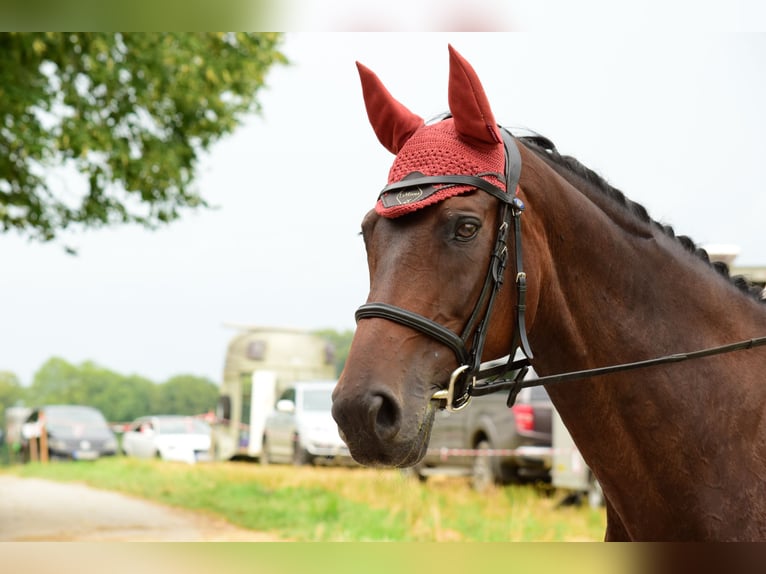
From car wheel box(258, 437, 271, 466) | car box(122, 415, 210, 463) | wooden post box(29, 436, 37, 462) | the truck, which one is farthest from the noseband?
wooden post box(29, 436, 37, 462)

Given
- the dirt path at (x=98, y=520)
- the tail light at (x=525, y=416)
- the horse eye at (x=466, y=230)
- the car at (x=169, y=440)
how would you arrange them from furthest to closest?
the car at (x=169, y=440) → the tail light at (x=525, y=416) → the dirt path at (x=98, y=520) → the horse eye at (x=466, y=230)

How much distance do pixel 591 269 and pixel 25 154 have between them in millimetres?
8066

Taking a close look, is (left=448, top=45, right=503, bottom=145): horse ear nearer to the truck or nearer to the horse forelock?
the horse forelock

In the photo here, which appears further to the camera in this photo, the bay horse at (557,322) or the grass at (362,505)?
the grass at (362,505)

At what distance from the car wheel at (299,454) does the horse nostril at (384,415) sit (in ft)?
53.3

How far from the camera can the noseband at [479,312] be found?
2.32 m

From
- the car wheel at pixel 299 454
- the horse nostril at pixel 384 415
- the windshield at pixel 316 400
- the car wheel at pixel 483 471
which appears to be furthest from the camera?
the windshield at pixel 316 400

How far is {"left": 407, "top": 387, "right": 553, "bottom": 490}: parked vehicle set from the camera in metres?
12.2

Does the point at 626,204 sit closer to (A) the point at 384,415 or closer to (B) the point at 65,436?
(A) the point at 384,415

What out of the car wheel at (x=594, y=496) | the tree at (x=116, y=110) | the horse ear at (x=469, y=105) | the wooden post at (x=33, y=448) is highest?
the tree at (x=116, y=110)

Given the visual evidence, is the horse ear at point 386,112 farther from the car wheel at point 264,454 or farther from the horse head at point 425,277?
the car wheel at point 264,454

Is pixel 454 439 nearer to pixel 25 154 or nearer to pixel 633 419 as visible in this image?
pixel 25 154

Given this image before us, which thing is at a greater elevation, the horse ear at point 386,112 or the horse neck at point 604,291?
the horse ear at point 386,112

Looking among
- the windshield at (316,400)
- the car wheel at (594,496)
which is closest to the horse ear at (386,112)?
the car wheel at (594,496)
